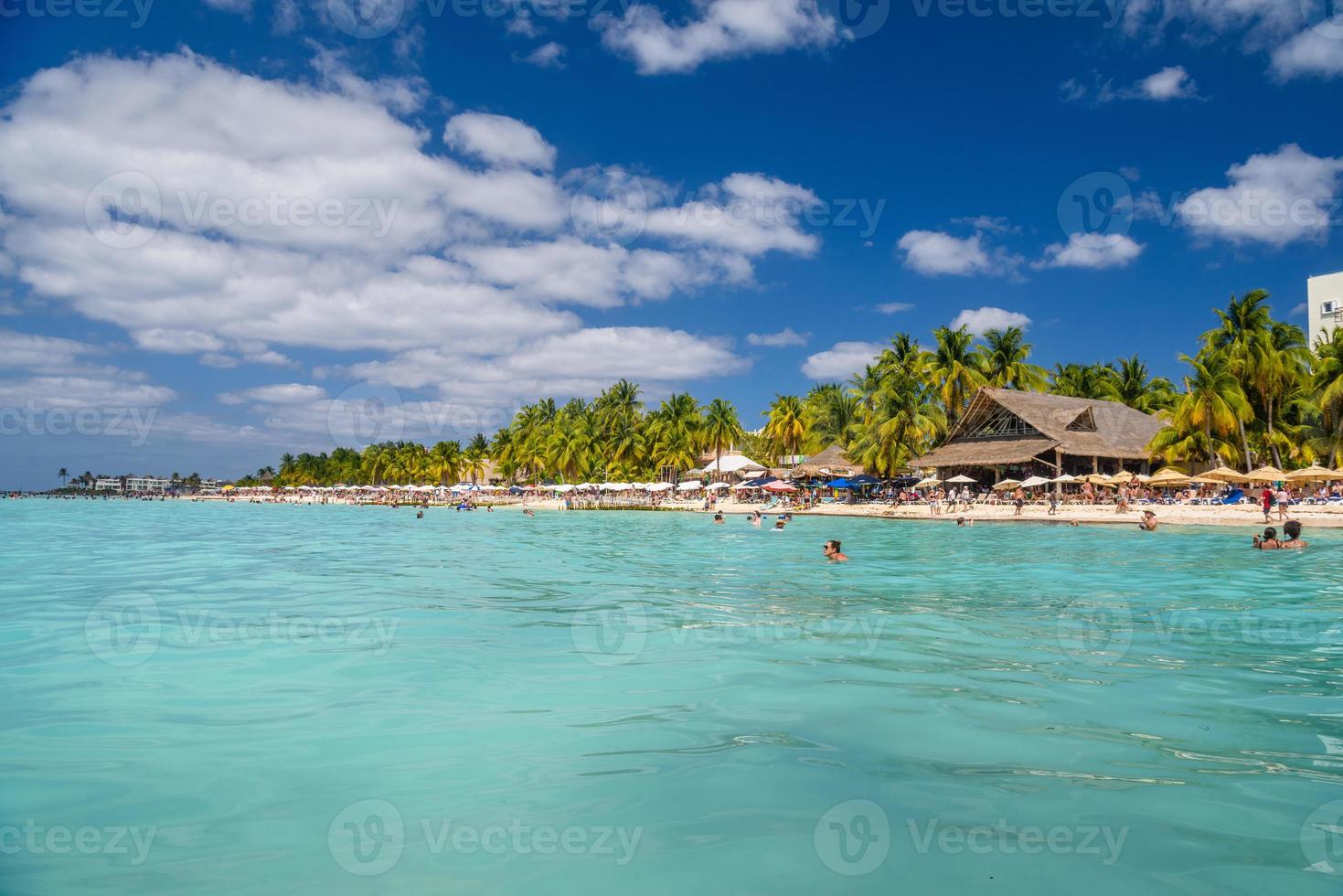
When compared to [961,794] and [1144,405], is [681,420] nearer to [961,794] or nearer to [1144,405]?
[1144,405]

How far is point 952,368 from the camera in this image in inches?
2136

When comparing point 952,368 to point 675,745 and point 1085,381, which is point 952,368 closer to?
point 1085,381

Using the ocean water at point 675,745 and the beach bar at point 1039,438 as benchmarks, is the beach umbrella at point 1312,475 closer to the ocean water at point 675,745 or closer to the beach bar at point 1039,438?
the beach bar at point 1039,438

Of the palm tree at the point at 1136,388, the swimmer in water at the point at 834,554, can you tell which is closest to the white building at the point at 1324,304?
the palm tree at the point at 1136,388

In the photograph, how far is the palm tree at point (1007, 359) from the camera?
56.7 metres

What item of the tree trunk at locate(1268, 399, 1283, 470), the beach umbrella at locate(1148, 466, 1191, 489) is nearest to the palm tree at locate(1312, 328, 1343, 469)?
the tree trunk at locate(1268, 399, 1283, 470)

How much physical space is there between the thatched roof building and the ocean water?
34.0 meters

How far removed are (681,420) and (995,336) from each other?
28046 mm

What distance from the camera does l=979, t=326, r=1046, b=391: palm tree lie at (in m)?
56.7

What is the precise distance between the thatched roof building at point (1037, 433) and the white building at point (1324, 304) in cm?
2672

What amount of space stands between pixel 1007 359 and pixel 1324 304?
3288 cm

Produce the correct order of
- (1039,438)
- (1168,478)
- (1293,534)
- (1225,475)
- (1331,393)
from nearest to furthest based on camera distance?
(1293,534) → (1225,475) → (1331,393) → (1168,478) → (1039,438)

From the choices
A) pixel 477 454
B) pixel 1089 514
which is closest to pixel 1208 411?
pixel 1089 514

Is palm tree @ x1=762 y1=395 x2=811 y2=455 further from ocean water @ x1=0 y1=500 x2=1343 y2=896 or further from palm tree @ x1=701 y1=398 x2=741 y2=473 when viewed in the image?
ocean water @ x1=0 y1=500 x2=1343 y2=896
